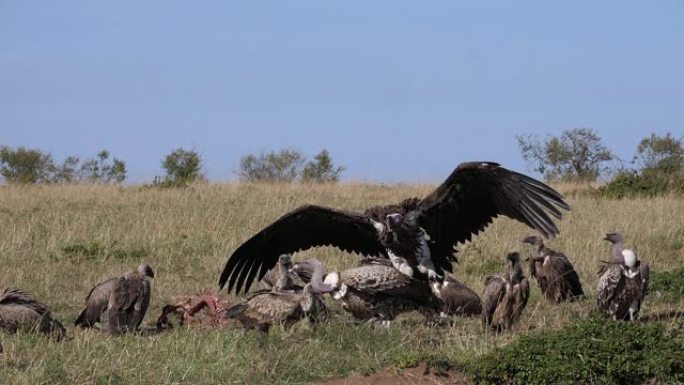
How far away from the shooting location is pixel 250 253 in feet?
32.4

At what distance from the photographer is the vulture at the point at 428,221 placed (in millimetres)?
8594

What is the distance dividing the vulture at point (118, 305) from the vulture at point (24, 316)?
363 millimetres

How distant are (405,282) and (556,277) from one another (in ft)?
5.80

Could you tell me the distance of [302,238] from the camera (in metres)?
9.72

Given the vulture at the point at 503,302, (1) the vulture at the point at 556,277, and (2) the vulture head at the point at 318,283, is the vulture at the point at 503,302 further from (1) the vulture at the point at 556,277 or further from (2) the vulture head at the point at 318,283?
(1) the vulture at the point at 556,277

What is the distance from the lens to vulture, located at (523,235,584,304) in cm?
978

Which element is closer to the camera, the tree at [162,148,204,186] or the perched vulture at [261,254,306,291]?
the perched vulture at [261,254,306,291]

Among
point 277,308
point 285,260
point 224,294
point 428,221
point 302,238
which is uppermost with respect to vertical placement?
point 428,221

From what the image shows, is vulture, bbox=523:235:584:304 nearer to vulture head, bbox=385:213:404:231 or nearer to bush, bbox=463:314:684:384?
vulture head, bbox=385:213:404:231

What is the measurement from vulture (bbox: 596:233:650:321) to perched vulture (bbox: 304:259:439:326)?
1327 millimetres

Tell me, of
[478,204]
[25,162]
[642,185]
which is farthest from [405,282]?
[25,162]

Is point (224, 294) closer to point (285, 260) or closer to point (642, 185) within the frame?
point (285, 260)

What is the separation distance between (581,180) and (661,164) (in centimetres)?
148

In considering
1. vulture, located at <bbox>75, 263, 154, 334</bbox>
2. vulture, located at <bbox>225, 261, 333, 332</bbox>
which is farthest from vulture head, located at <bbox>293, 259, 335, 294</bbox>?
vulture, located at <bbox>75, 263, 154, 334</bbox>
